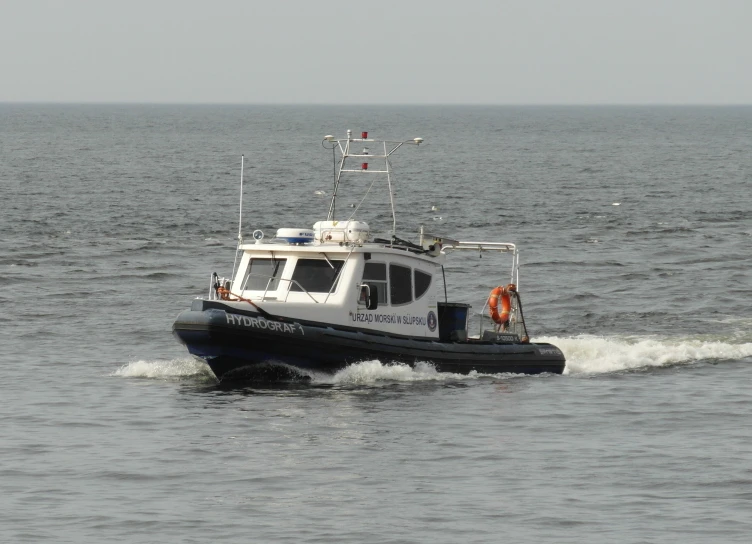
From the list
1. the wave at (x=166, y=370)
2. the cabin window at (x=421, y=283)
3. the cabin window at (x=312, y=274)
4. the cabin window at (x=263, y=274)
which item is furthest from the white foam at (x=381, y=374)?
the wave at (x=166, y=370)

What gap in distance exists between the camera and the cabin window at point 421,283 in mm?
25141

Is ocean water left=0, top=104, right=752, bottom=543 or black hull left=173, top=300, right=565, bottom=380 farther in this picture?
black hull left=173, top=300, right=565, bottom=380

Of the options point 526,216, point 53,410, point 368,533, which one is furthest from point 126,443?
point 526,216

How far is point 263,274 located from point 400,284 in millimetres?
2428

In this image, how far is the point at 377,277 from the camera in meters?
24.6

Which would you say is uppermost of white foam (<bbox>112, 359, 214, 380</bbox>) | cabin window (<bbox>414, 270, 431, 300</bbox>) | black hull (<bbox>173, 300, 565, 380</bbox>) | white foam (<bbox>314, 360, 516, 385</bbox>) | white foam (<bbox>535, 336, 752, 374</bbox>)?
cabin window (<bbox>414, 270, 431, 300</bbox>)

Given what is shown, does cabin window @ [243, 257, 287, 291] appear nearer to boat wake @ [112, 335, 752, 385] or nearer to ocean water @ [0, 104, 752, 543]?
boat wake @ [112, 335, 752, 385]

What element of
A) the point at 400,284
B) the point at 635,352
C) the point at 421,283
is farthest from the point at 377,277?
the point at 635,352

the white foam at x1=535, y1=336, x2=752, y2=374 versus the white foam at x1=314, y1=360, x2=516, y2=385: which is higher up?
the white foam at x1=314, y1=360, x2=516, y2=385

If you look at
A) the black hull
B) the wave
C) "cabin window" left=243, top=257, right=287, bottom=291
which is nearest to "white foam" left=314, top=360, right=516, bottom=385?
the black hull

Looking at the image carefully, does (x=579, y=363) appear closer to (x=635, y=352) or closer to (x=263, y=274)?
(x=635, y=352)

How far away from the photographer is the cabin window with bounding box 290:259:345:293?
2419 cm

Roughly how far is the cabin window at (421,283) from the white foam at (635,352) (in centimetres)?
336

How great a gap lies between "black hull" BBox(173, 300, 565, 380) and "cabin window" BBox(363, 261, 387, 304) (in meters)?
0.80
